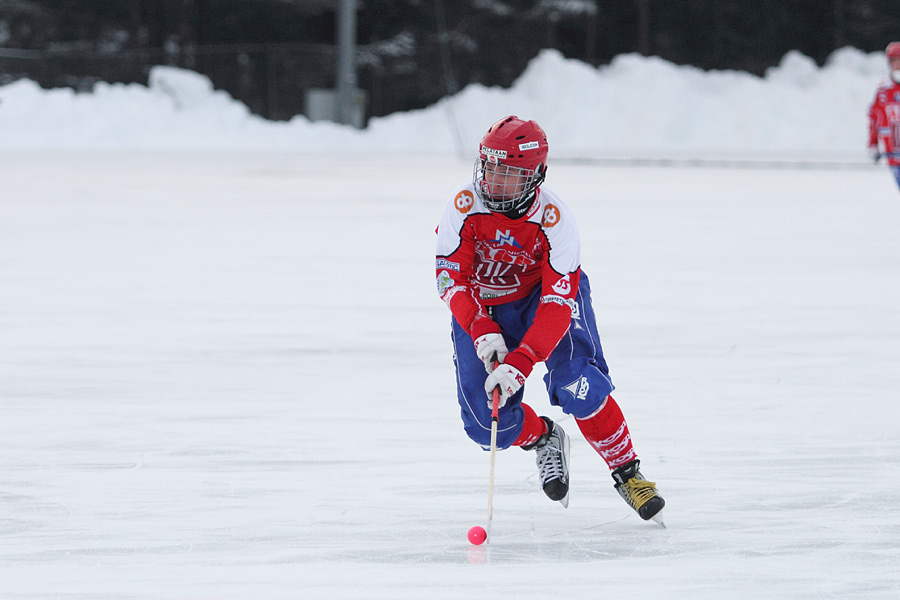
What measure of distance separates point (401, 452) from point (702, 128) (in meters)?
28.6

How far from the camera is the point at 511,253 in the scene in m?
4.14

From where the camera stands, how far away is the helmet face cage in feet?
12.8

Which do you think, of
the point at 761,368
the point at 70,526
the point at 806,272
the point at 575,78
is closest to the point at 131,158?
the point at 575,78

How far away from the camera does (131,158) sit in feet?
80.8

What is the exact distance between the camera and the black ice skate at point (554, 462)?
422cm

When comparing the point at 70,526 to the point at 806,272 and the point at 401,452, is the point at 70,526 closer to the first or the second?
the point at 401,452

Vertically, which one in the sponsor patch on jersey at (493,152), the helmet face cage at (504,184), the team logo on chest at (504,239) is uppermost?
the sponsor patch on jersey at (493,152)

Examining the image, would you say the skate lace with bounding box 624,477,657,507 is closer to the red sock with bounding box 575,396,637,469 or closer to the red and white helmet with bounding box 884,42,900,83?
the red sock with bounding box 575,396,637,469

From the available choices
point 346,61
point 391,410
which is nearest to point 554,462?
point 391,410

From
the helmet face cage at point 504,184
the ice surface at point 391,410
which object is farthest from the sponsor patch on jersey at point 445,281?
the ice surface at point 391,410

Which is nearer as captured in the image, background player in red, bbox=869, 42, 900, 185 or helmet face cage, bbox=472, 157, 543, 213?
helmet face cage, bbox=472, 157, 543, 213

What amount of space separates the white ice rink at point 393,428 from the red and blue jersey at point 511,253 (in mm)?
627

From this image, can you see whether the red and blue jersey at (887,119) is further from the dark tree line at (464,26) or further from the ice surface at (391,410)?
the dark tree line at (464,26)

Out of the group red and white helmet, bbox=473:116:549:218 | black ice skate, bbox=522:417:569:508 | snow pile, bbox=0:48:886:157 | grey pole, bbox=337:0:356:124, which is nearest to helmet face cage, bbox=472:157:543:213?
red and white helmet, bbox=473:116:549:218
